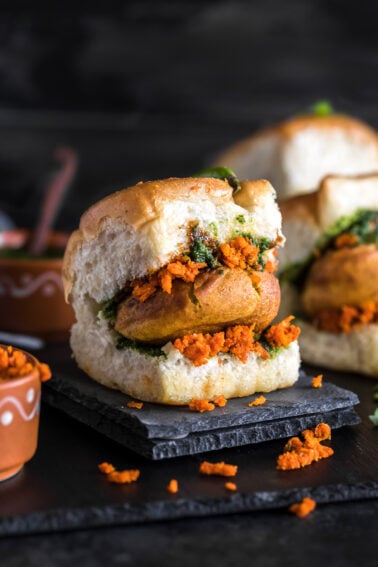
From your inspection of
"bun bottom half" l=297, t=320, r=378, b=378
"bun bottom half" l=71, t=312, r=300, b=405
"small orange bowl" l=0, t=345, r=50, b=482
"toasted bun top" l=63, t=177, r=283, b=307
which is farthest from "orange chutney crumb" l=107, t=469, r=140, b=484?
"bun bottom half" l=297, t=320, r=378, b=378

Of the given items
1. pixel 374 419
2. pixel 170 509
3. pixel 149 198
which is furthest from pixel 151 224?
pixel 374 419

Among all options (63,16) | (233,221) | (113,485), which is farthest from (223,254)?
(63,16)

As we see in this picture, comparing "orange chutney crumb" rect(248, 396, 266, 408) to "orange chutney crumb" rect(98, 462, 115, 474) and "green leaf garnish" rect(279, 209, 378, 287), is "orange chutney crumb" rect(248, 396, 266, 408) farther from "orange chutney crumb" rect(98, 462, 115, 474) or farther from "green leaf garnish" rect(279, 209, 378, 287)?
"green leaf garnish" rect(279, 209, 378, 287)

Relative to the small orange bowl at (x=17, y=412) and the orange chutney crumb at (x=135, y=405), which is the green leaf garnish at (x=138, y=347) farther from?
the small orange bowl at (x=17, y=412)

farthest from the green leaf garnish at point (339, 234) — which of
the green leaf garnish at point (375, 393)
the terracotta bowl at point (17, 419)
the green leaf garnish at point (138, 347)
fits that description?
the terracotta bowl at point (17, 419)

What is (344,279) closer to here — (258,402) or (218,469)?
(258,402)

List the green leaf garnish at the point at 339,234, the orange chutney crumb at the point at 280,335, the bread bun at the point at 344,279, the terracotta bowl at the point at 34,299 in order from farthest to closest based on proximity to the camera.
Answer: the terracotta bowl at the point at 34,299, the green leaf garnish at the point at 339,234, the bread bun at the point at 344,279, the orange chutney crumb at the point at 280,335

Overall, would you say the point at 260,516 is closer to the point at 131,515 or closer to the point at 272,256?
the point at 131,515
